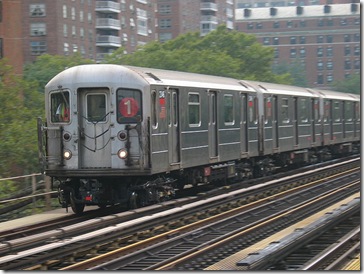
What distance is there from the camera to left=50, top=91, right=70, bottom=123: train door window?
17391 millimetres

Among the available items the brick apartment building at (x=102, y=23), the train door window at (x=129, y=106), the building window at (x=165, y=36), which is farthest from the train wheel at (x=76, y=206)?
the building window at (x=165, y=36)

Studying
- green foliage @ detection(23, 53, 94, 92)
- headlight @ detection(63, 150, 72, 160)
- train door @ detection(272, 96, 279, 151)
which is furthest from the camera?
green foliage @ detection(23, 53, 94, 92)

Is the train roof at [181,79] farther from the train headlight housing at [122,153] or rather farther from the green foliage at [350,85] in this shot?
the green foliage at [350,85]

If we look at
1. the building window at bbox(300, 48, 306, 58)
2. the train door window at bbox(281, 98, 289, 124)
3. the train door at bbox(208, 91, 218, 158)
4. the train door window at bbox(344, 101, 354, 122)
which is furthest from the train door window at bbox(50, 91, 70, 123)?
the building window at bbox(300, 48, 306, 58)

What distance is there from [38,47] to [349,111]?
64.5 meters

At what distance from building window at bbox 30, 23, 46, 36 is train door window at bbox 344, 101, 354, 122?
62886 millimetres

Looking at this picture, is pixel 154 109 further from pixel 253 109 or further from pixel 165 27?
pixel 165 27

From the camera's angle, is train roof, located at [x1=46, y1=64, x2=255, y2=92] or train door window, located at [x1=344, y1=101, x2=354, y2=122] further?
train door window, located at [x1=344, y1=101, x2=354, y2=122]

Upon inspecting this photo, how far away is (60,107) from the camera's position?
17.5m

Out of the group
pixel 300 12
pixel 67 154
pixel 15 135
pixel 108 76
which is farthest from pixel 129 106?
pixel 300 12

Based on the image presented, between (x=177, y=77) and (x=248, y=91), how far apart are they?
6.18 meters

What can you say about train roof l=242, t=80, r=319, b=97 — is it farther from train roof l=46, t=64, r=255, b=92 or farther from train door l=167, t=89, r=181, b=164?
train roof l=46, t=64, r=255, b=92

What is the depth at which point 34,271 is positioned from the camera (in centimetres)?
1123

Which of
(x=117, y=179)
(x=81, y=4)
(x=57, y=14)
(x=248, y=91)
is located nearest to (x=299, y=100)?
(x=248, y=91)
